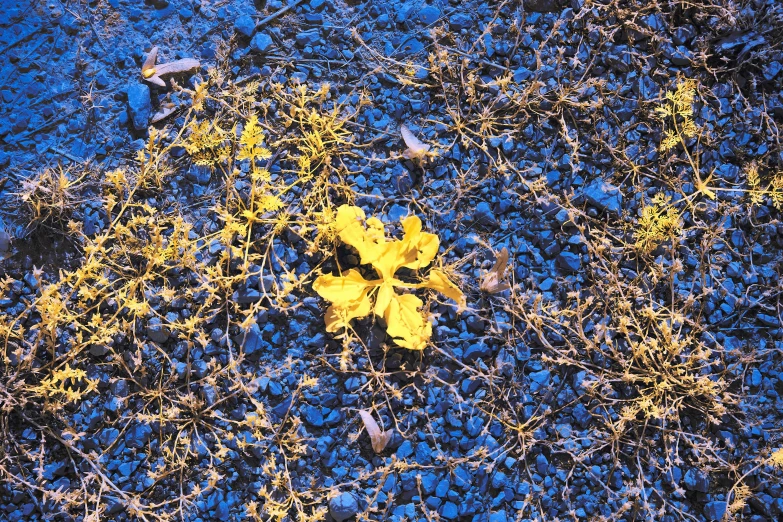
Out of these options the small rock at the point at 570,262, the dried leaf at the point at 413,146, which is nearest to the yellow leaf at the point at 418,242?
the dried leaf at the point at 413,146

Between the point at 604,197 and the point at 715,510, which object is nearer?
the point at 715,510

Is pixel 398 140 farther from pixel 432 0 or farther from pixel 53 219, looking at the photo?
pixel 53 219

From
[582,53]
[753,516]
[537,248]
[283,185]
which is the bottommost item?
[753,516]

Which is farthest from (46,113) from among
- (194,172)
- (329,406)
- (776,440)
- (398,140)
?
(776,440)

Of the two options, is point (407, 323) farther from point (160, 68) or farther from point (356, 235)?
point (160, 68)

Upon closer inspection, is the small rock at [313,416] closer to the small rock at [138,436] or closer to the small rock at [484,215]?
the small rock at [138,436]

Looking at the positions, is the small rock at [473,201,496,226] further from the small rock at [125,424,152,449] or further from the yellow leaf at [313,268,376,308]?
the small rock at [125,424,152,449]

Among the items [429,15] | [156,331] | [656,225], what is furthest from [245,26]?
[656,225]
